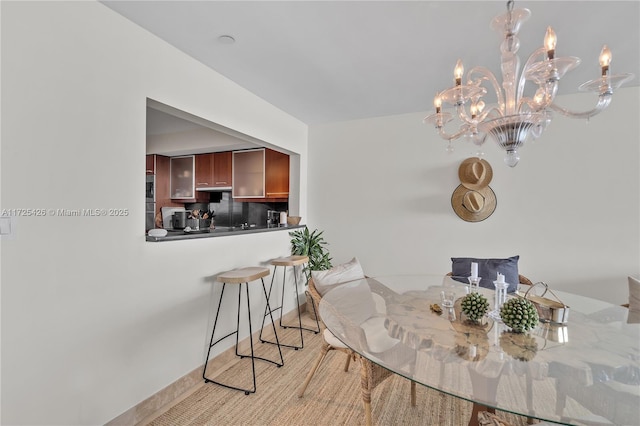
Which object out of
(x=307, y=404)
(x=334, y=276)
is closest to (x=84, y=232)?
(x=334, y=276)

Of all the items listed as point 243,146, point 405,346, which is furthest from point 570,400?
point 243,146

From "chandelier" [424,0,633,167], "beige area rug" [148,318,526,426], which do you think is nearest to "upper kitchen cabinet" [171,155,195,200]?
"beige area rug" [148,318,526,426]

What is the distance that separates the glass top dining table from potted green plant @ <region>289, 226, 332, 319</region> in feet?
5.68

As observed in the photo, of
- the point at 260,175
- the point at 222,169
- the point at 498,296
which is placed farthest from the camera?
the point at 222,169

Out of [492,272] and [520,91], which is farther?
[492,272]

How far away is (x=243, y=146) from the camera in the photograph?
4.27 meters

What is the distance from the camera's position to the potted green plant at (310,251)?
3662mm

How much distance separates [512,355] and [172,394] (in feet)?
7.13

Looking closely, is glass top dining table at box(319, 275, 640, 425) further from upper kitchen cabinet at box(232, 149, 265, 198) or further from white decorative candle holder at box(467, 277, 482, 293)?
upper kitchen cabinet at box(232, 149, 265, 198)

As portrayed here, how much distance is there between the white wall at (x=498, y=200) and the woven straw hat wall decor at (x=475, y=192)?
0.26ft

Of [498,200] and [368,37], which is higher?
[368,37]

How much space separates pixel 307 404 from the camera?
206 centimetres

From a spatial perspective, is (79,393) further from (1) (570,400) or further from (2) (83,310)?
(1) (570,400)

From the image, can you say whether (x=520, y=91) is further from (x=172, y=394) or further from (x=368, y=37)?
(x=172, y=394)
